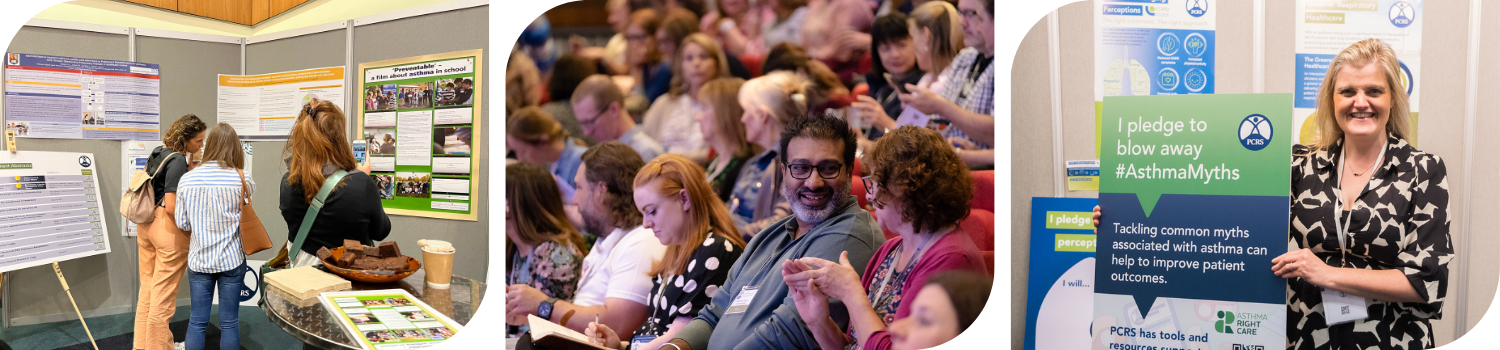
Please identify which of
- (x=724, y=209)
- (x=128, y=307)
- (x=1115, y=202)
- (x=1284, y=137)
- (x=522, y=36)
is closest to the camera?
(x=1284, y=137)

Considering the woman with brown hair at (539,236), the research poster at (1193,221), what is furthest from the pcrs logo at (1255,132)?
the woman with brown hair at (539,236)

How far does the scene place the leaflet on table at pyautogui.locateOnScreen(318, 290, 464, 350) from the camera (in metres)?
2.15

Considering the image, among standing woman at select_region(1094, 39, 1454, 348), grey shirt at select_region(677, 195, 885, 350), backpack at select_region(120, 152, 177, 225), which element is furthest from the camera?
backpack at select_region(120, 152, 177, 225)

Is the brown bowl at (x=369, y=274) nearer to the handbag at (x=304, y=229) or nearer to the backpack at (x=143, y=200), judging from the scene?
the handbag at (x=304, y=229)

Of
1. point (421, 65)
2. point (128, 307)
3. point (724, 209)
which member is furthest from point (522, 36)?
point (128, 307)

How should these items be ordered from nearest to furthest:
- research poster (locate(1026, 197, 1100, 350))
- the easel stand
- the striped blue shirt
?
research poster (locate(1026, 197, 1100, 350)) → the striped blue shirt → the easel stand

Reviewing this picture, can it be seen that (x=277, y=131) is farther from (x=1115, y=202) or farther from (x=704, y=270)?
(x=1115, y=202)

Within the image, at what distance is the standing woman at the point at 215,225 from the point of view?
97.7 inches

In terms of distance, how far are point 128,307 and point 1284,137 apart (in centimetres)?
439

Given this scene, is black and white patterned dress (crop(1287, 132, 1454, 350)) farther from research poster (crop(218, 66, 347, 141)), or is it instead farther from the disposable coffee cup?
research poster (crop(218, 66, 347, 141))

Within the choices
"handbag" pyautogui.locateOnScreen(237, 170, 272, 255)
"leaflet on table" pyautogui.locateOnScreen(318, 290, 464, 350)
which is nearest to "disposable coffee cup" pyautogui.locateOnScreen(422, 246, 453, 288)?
"leaflet on table" pyautogui.locateOnScreen(318, 290, 464, 350)

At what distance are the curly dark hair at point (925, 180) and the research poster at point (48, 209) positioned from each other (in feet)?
10.3

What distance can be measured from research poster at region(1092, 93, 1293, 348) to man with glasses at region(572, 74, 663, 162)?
5.05ft

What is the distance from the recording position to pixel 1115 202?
2.10 m
